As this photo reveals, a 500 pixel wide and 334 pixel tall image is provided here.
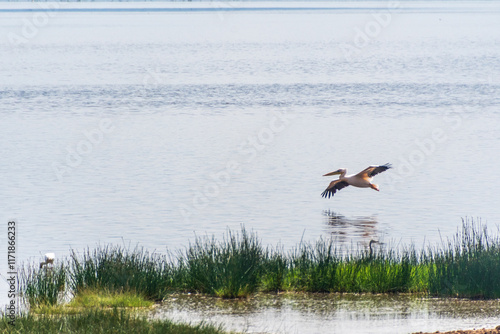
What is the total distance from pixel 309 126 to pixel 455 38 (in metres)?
61.5

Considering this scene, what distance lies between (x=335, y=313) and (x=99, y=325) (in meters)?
2.60

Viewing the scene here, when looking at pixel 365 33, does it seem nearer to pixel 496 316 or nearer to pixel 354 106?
pixel 354 106

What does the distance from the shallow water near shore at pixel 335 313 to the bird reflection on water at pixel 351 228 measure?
630cm

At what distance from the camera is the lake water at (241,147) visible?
18625mm

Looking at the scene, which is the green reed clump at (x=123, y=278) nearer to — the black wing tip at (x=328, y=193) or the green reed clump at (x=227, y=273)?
the green reed clump at (x=227, y=273)

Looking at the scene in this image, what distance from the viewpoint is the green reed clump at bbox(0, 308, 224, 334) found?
25.7 ft

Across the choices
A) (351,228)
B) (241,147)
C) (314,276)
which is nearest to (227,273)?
(314,276)

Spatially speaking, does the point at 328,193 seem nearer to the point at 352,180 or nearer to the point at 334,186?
the point at 334,186

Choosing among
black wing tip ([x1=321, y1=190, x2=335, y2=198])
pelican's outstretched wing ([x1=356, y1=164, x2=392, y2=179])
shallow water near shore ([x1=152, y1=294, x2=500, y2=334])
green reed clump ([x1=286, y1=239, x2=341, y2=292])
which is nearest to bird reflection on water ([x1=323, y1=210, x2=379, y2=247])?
black wing tip ([x1=321, y1=190, x2=335, y2=198])

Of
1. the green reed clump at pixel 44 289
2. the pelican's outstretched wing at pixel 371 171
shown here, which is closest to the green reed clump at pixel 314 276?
the green reed clump at pixel 44 289

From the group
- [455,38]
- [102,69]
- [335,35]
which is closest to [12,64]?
[102,69]

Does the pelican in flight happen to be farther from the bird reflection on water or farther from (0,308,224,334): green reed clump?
(0,308,224,334): green reed clump

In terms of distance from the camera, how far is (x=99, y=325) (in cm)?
800

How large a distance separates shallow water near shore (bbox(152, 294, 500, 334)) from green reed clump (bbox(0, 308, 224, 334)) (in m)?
0.74
